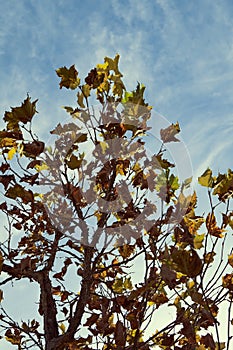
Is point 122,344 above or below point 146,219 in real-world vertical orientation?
below

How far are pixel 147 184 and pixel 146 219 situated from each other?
0.83 ft

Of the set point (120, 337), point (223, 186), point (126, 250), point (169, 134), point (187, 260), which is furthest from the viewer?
point (126, 250)

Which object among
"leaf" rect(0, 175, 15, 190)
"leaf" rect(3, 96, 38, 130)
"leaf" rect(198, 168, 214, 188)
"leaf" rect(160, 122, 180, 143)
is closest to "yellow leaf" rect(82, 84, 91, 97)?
"leaf" rect(3, 96, 38, 130)

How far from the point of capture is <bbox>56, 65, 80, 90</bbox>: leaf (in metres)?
2.91

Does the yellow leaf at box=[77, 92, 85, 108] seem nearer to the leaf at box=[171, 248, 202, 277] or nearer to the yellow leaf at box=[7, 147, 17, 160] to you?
the yellow leaf at box=[7, 147, 17, 160]

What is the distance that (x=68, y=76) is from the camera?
2.91 m

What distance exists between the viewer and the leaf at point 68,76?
9.53 feet

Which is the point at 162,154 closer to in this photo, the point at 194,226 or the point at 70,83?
the point at 194,226

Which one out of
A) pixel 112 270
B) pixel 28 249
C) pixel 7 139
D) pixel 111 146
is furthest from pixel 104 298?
pixel 7 139

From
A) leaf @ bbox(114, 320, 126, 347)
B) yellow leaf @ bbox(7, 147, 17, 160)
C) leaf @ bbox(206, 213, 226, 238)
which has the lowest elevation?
leaf @ bbox(114, 320, 126, 347)

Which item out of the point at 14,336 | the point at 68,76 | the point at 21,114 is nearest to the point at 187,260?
the point at 21,114

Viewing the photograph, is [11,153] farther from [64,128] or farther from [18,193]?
[64,128]

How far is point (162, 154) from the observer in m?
2.92

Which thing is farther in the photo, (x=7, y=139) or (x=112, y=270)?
(x=112, y=270)
